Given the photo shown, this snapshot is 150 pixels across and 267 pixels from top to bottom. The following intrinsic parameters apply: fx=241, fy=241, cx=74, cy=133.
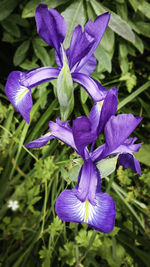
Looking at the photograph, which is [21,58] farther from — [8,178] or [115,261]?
[115,261]

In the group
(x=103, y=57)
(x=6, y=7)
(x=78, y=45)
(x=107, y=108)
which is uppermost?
(x=6, y=7)

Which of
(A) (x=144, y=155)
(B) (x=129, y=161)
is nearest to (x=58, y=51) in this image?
(B) (x=129, y=161)

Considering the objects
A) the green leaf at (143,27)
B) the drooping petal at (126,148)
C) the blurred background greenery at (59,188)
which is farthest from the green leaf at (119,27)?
the drooping petal at (126,148)

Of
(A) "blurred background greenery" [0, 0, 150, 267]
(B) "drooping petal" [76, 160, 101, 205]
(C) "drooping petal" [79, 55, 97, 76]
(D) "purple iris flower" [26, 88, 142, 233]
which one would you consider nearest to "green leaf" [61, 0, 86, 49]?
(A) "blurred background greenery" [0, 0, 150, 267]

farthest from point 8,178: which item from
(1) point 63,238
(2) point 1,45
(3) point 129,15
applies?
(3) point 129,15

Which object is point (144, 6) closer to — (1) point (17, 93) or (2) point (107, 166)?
(1) point (17, 93)

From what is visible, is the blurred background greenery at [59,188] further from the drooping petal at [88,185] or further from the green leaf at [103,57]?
the drooping petal at [88,185]
